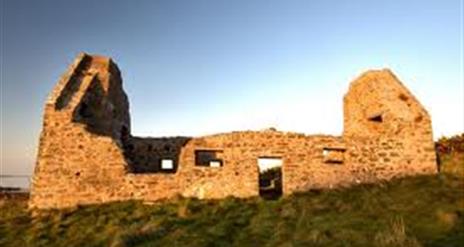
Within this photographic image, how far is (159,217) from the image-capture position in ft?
53.4

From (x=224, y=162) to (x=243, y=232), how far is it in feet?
18.3

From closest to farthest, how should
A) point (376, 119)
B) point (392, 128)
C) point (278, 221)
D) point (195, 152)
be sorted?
point (278, 221)
point (195, 152)
point (392, 128)
point (376, 119)

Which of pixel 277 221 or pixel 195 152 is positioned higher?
pixel 195 152

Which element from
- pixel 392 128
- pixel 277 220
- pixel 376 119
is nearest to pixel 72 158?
pixel 277 220

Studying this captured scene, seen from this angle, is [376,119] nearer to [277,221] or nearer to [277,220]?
[277,220]

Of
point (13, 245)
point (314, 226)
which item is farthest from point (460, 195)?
point (13, 245)

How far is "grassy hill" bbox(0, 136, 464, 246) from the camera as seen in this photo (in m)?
12.8

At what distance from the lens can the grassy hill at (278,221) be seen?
12.8m

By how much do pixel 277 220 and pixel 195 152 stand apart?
5978mm

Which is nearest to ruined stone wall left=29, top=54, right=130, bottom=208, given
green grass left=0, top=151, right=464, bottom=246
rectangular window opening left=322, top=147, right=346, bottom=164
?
green grass left=0, top=151, right=464, bottom=246

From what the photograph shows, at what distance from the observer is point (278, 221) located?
15.1m

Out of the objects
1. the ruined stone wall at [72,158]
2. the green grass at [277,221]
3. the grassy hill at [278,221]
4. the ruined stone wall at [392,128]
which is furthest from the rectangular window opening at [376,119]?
the ruined stone wall at [72,158]

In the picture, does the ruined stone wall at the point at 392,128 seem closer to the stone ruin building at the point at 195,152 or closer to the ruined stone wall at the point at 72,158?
the stone ruin building at the point at 195,152

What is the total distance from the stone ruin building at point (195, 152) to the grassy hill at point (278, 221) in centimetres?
79
